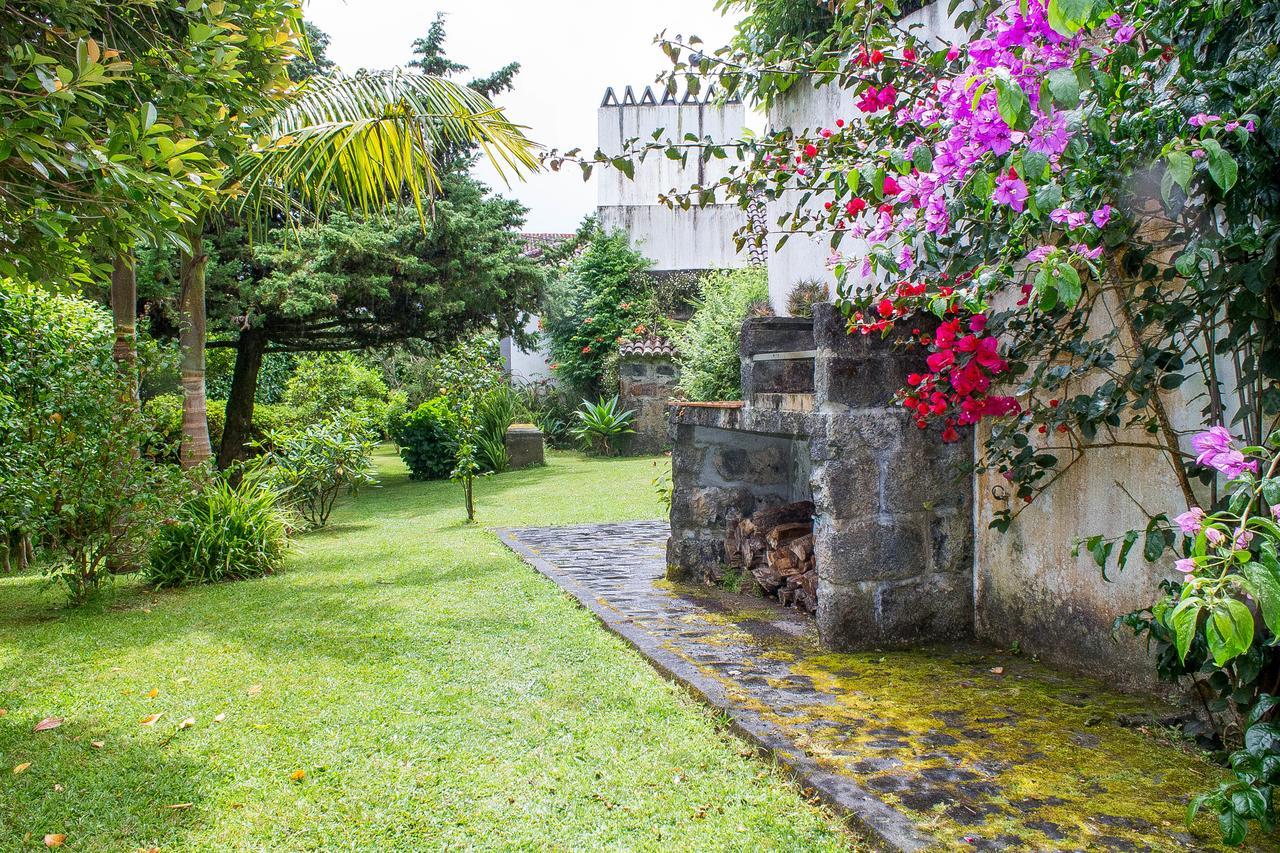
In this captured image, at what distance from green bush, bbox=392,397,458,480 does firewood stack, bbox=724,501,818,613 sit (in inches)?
335

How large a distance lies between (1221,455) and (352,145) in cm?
603

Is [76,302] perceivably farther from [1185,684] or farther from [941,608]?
[1185,684]

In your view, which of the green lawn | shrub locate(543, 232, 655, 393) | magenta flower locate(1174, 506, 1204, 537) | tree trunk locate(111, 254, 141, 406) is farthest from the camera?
shrub locate(543, 232, 655, 393)

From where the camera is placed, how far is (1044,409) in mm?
3459

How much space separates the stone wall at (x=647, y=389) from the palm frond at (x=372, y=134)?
919 cm

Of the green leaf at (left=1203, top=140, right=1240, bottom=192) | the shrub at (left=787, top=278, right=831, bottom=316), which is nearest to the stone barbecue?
the green leaf at (left=1203, top=140, right=1240, bottom=192)

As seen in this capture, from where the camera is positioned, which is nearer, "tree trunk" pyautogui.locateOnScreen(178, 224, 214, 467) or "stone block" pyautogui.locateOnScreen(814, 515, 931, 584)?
"stone block" pyautogui.locateOnScreen(814, 515, 931, 584)

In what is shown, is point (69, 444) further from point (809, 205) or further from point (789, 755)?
point (809, 205)

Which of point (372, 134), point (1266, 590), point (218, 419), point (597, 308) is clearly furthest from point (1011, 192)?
point (597, 308)

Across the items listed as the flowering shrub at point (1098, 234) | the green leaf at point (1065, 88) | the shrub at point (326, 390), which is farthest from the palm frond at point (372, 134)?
the shrub at point (326, 390)

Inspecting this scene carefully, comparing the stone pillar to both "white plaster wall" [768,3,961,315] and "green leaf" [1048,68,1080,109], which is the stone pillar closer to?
"green leaf" [1048,68,1080,109]

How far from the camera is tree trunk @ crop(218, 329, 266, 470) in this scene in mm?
11852

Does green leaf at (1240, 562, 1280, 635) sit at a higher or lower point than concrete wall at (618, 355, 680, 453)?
lower

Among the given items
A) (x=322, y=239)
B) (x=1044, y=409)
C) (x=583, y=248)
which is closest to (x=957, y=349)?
(x=1044, y=409)
